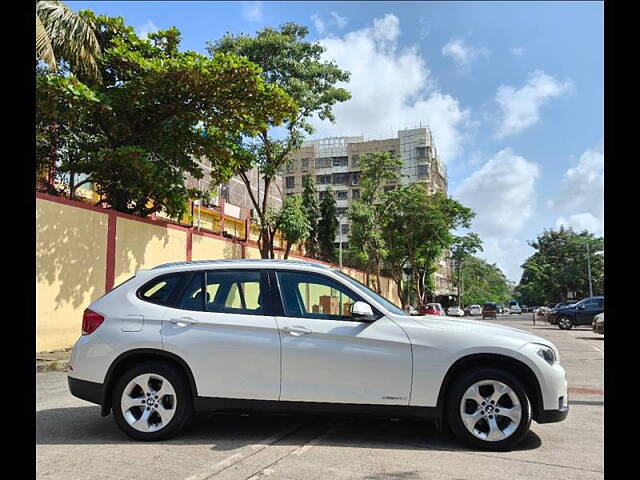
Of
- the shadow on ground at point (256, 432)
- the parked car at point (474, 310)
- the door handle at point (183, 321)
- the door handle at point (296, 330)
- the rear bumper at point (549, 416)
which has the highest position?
the door handle at point (183, 321)

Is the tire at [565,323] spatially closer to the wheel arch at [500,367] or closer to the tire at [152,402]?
the wheel arch at [500,367]

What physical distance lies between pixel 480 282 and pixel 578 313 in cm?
7904

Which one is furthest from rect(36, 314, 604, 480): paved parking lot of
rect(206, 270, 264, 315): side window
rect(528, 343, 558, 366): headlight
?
rect(206, 270, 264, 315): side window

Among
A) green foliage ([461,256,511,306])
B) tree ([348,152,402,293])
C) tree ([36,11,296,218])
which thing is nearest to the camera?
tree ([36,11,296,218])

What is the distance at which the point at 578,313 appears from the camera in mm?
28047

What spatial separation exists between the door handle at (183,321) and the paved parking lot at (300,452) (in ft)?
3.54

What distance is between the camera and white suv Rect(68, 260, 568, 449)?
5109 millimetres

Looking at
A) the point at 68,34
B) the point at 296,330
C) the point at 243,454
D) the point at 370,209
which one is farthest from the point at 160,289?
the point at 370,209

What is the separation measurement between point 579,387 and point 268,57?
1868 centimetres

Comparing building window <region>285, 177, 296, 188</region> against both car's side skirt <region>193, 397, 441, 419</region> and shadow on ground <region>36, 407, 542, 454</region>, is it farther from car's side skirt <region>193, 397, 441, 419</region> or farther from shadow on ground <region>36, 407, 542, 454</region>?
car's side skirt <region>193, 397, 441, 419</region>

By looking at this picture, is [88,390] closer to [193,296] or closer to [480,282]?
[193,296]

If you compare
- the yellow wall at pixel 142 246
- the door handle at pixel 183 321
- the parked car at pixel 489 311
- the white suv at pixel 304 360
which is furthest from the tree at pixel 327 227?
the door handle at pixel 183 321

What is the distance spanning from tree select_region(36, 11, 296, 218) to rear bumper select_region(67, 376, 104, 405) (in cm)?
928

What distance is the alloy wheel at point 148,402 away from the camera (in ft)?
17.4
